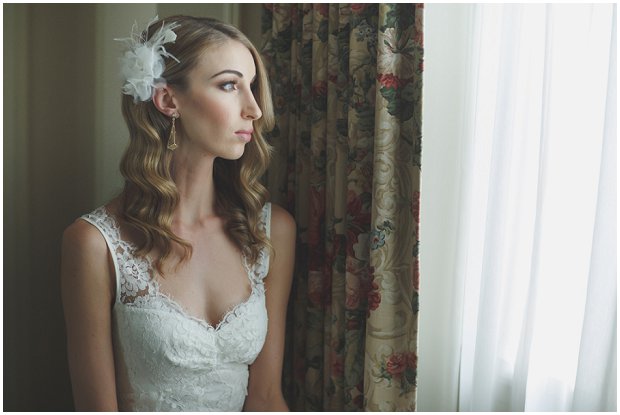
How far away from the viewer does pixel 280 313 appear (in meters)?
1.65

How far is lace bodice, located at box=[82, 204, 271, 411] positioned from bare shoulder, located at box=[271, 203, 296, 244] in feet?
0.70

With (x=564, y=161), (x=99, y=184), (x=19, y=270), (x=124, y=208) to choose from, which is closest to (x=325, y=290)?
(x=124, y=208)

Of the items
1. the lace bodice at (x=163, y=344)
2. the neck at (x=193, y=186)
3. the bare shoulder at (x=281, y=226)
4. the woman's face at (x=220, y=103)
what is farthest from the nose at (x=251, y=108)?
the lace bodice at (x=163, y=344)

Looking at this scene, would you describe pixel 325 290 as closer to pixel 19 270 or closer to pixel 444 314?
pixel 444 314

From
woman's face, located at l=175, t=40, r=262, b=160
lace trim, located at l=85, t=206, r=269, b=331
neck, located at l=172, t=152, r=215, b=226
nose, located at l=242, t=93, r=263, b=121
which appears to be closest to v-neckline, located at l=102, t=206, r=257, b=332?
lace trim, located at l=85, t=206, r=269, b=331

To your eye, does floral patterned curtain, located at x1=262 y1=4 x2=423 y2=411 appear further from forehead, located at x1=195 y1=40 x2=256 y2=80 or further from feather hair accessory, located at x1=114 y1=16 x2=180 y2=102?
feather hair accessory, located at x1=114 y1=16 x2=180 y2=102

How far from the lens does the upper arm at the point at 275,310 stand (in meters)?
1.62

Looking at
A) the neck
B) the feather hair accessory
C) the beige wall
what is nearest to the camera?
the feather hair accessory

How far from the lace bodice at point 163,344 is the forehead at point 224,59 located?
431 mm

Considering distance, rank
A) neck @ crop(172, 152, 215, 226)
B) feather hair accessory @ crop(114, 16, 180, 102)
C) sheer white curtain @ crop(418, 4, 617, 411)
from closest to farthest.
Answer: sheer white curtain @ crop(418, 4, 617, 411), feather hair accessory @ crop(114, 16, 180, 102), neck @ crop(172, 152, 215, 226)

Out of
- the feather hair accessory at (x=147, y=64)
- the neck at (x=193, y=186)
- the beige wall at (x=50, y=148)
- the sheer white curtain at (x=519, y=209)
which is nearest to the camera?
the sheer white curtain at (x=519, y=209)

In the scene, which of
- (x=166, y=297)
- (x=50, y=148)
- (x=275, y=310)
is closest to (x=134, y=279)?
(x=166, y=297)

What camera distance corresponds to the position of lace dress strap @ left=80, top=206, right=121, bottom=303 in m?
1.43

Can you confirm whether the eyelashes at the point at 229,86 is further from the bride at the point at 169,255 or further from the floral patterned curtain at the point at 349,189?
the floral patterned curtain at the point at 349,189
